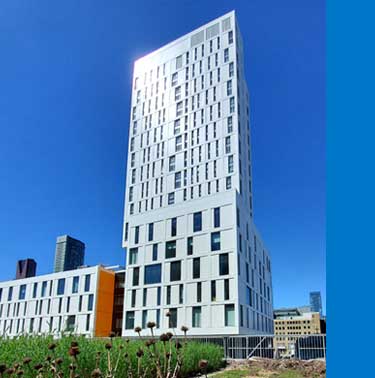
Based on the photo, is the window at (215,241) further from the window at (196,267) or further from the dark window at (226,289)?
the dark window at (226,289)

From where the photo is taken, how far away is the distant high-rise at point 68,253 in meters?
61.6

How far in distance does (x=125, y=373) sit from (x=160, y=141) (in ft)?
126

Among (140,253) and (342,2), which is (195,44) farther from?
(342,2)

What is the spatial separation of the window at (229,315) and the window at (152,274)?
25.4ft

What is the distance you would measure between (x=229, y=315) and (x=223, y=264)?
4081 mm

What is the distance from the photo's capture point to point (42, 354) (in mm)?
7246

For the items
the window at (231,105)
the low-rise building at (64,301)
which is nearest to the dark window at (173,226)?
the low-rise building at (64,301)

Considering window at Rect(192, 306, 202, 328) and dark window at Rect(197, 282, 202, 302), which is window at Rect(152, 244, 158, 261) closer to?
dark window at Rect(197, 282, 202, 302)

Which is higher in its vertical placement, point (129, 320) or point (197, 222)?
point (197, 222)

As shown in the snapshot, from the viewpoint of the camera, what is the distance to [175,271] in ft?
111

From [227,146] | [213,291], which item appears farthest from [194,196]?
[213,291]

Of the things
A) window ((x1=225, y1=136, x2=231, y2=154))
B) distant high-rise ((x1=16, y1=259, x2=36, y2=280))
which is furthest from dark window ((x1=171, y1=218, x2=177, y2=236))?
distant high-rise ((x1=16, y1=259, x2=36, y2=280))

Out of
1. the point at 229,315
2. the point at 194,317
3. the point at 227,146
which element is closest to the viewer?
the point at 229,315

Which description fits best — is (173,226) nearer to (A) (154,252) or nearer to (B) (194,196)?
(A) (154,252)
